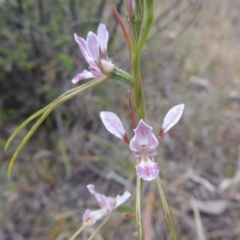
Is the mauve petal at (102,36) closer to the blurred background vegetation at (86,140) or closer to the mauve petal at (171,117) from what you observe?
the mauve petal at (171,117)

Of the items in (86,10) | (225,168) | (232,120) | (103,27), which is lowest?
(225,168)

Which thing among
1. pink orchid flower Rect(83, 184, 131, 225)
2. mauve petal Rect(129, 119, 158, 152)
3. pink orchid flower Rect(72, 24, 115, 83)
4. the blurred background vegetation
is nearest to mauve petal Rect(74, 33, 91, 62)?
pink orchid flower Rect(72, 24, 115, 83)

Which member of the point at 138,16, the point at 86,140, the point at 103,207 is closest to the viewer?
the point at 138,16

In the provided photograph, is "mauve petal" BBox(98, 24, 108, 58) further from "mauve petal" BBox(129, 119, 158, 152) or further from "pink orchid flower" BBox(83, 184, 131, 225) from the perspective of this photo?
"pink orchid flower" BBox(83, 184, 131, 225)

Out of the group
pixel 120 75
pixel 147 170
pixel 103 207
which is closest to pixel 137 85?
pixel 120 75

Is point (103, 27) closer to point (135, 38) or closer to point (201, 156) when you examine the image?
→ point (135, 38)

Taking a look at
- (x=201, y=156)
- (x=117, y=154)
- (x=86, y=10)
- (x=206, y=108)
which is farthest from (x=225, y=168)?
(x=86, y=10)

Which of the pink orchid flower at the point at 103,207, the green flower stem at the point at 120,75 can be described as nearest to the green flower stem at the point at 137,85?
the green flower stem at the point at 120,75

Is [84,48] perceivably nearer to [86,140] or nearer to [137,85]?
[137,85]
